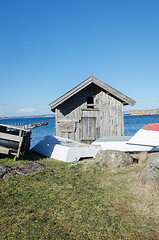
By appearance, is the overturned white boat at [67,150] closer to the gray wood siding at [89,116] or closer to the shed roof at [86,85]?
the gray wood siding at [89,116]

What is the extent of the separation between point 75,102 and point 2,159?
675cm

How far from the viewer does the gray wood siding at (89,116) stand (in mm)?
15453

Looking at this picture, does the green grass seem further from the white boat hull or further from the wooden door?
the wooden door

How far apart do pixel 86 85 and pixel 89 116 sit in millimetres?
2491

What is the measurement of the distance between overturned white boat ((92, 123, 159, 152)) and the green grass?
235cm

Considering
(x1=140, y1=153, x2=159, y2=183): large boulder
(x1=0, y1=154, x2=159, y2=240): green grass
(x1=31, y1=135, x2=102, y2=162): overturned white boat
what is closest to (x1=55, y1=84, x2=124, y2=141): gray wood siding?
(x1=31, y1=135, x2=102, y2=162): overturned white boat

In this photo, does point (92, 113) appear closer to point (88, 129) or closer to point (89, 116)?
point (89, 116)

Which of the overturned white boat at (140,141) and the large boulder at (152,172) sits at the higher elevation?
the overturned white boat at (140,141)

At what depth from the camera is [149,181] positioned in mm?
7422

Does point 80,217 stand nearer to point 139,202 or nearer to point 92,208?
point 92,208

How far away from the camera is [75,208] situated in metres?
6.07

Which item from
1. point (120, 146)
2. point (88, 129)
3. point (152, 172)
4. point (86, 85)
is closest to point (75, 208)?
point (152, 172)

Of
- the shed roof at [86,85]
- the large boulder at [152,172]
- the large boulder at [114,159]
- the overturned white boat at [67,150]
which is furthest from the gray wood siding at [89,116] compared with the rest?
the large boulder at [152,172]

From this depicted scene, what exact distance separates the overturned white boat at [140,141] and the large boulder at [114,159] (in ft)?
4.45
